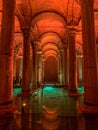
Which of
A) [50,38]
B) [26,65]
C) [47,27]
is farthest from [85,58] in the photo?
[50,38]

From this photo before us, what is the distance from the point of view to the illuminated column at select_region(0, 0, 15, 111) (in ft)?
Result: 19.1

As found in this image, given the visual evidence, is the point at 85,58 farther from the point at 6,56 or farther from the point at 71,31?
the point at 71,31

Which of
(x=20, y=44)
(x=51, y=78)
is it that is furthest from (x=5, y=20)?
(x=51, y=78)

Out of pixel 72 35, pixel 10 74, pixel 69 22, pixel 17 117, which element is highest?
pixel 69 22

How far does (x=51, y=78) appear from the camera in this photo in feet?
123

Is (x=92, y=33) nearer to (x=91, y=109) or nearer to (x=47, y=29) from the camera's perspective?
(x=91, y=109)

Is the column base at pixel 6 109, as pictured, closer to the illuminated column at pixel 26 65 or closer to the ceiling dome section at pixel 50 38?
the illuminated column at pixel 26 65

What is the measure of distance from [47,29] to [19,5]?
698 cm

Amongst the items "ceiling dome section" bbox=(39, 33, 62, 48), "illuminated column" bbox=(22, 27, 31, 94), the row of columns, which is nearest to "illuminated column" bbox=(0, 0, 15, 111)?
the row of columns

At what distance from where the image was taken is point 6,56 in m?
6.01

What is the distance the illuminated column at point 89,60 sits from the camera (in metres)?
6.09

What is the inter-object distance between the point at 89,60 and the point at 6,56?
11.1 ft

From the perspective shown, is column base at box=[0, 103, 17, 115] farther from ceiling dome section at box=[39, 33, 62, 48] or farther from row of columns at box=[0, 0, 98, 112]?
ceiling dome section at box=[39, 33, 62, 48]

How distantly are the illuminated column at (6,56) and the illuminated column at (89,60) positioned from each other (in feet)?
10.2
